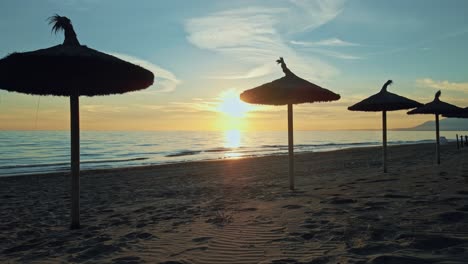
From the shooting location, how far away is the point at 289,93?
8227 millimetres

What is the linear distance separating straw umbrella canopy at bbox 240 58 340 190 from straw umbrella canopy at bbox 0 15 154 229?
3268 millimetres

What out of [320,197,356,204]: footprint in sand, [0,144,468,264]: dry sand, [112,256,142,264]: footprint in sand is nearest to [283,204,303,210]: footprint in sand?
[0,144,468,264]: dry sand

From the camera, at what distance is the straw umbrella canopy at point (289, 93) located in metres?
8.26

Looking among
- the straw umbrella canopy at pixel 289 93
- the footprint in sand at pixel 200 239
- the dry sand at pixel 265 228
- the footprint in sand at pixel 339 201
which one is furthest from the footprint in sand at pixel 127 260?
the straw umbrella canopy at pixel 289 93

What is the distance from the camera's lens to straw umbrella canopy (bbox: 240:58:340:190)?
8.26 metres

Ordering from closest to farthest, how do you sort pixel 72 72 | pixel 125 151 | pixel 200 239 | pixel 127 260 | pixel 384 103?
pixel 127 260 < pixel 200 239 < pixel 72 72 < pixel 384 103 < pixel 125 151

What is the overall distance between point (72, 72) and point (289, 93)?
4.80 meters

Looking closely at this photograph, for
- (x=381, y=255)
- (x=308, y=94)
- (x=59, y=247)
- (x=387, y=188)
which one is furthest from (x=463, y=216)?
(x=59, y=247)

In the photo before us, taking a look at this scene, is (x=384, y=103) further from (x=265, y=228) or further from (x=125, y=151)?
(x=125, y=151)

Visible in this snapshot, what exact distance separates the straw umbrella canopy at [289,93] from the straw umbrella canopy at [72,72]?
10.7 feet

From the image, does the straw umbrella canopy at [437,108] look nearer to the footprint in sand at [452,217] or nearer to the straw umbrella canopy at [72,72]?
the footprint in sand at [452,217]

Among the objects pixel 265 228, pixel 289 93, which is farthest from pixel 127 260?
pixel 289 93

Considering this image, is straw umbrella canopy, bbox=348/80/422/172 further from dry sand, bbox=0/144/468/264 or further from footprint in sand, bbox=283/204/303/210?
footprint in sand, bbox=283/204/303/210

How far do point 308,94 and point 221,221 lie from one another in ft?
13.5
